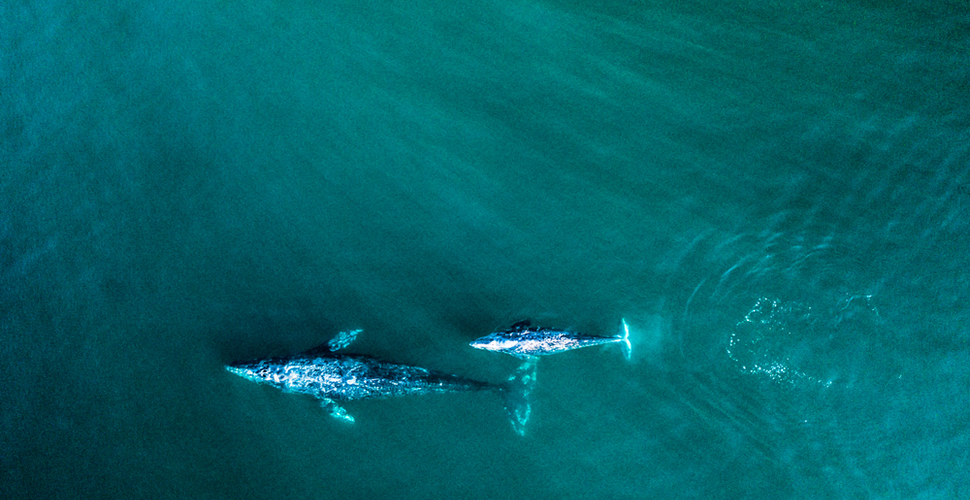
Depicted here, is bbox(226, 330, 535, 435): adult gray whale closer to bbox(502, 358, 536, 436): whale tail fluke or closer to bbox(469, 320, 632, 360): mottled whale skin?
bbox(502, 358, 536, 436): whale tail fluke

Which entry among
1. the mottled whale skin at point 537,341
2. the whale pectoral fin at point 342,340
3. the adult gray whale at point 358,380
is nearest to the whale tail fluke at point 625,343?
the mottled whale skin at point 537,341

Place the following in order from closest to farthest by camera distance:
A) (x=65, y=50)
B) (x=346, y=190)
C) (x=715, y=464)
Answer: (x=715, y=464), (x=346, y=190), (x=65, y=50)

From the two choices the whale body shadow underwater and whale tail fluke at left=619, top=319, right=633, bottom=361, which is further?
whale tail fluke at left=619, top=319, right=633, bottom=361

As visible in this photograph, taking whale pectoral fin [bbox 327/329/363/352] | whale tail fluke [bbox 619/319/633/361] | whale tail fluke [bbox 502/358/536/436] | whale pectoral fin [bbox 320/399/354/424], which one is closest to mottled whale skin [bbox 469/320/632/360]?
whale tail fluke [bbox 619/319/633/361]

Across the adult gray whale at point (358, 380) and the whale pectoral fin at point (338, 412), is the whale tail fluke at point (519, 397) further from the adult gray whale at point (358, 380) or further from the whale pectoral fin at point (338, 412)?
the whale pectoral fin at point (338, 412)

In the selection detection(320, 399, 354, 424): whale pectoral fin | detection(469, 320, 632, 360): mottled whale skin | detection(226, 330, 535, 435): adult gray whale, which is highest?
detection(469, 320, 632, 360): mottled whale skin

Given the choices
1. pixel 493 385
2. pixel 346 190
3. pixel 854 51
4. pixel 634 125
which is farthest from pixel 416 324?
pixel 854 51

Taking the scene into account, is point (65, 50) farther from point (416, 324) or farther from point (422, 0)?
point (416, 324)
